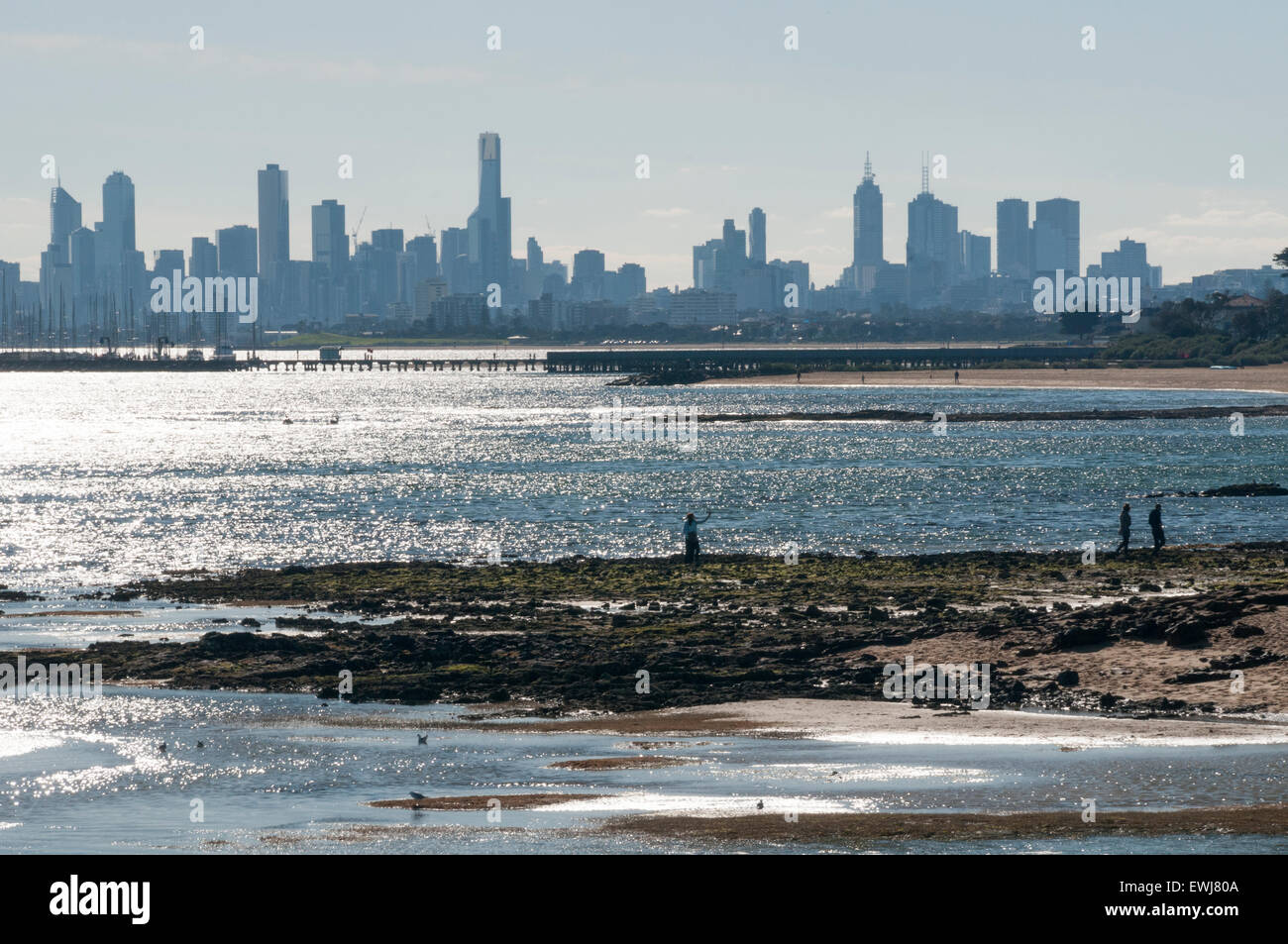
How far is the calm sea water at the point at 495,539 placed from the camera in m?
16.5

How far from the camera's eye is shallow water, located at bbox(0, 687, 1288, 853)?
50.0 feet

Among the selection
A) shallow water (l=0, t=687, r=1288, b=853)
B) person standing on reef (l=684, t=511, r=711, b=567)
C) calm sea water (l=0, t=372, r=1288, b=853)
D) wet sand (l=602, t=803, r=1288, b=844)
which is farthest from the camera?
person standing on reef (l=684, t=511, r=711, b=567)

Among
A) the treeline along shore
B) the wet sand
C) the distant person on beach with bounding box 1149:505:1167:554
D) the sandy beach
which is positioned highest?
the sandy beach

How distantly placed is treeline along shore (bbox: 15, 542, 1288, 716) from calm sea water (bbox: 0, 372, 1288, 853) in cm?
208

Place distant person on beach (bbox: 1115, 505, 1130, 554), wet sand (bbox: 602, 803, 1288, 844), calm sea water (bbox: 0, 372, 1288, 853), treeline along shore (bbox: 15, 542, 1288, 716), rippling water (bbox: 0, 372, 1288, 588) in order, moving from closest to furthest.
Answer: wet sand (bbox: 602, 803, 1288, 844)
calm sea water (bbox: 0, 372, 1288, 853)
treeline along shore (bbox: 15, 542, 1288, 716)
distant person on beach (bbox: 1115, 505, 1130, 554)
rippling water (bbox: 0, 372, 1288, 588)

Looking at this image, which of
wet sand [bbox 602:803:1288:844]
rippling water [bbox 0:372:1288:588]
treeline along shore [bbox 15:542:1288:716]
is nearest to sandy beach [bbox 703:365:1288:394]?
rippling water [bbox 0:372:1288:588]

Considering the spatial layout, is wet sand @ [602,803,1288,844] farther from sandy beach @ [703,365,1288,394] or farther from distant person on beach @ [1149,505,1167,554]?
sandy beach @ [703,365,1288,394]

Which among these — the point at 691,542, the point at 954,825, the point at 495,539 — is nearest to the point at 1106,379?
the point at 495,539

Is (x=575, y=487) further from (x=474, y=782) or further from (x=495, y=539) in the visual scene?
(x=474, y=782)

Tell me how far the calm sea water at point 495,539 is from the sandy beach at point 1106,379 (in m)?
9.08

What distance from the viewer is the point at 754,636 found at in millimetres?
28250

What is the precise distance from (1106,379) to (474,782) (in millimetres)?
160065

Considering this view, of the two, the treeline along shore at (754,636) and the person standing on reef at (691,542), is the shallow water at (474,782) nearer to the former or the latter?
the treeline along shore at (754,636)
